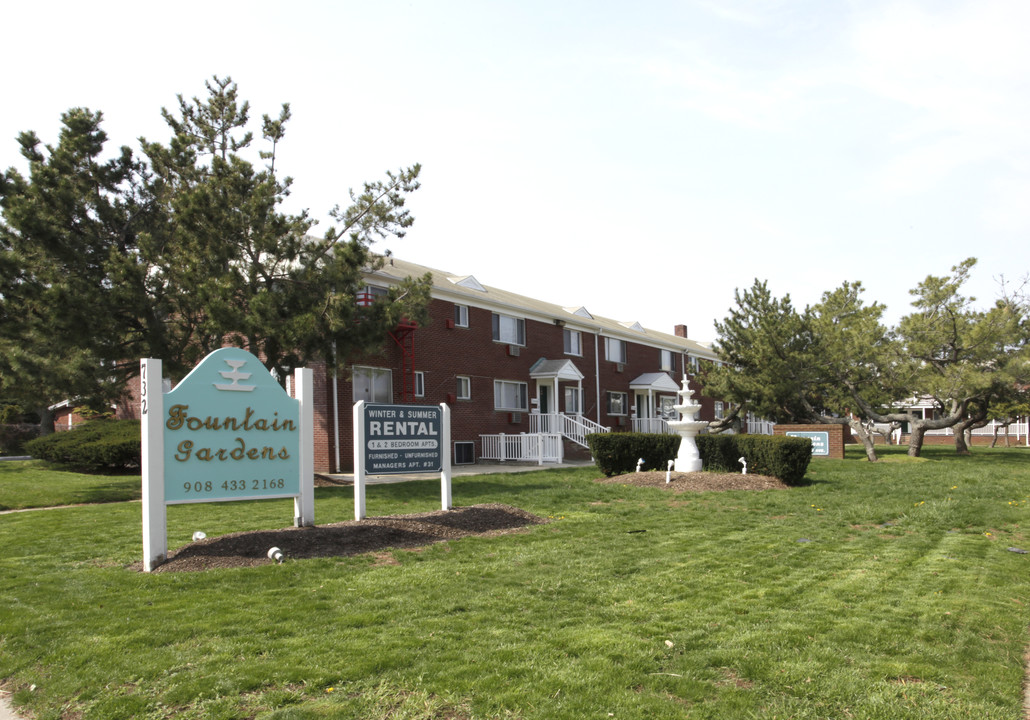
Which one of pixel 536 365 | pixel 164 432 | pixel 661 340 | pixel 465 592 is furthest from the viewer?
pixel 661 340

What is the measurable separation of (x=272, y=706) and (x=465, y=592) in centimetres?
252

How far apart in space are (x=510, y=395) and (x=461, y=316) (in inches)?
153

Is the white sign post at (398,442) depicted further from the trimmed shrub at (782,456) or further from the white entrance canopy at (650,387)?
the white entrance canopy at (650,387)

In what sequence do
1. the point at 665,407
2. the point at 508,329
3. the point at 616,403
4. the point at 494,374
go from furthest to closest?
the point at 665,407 < the point at 616,403 < the point at 508,329 < the point at 494,374

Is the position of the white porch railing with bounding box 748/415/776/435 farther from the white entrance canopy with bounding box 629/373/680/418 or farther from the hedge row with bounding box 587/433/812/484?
the hedge row with bounding box 587/433/812/484

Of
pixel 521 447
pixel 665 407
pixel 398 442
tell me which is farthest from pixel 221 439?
pixel 665 407

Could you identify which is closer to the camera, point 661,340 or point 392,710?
point 392,710

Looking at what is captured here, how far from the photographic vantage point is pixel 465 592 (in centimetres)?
631

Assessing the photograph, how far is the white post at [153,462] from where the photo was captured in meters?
7.40

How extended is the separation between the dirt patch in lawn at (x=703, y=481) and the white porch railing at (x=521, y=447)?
8848 mm

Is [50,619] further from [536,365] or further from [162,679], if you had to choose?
[536,365]

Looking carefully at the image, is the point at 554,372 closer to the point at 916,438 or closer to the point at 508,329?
the point at 508,329

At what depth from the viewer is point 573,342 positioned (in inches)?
1264

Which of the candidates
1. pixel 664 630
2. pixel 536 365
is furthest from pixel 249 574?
pixel 536 365
